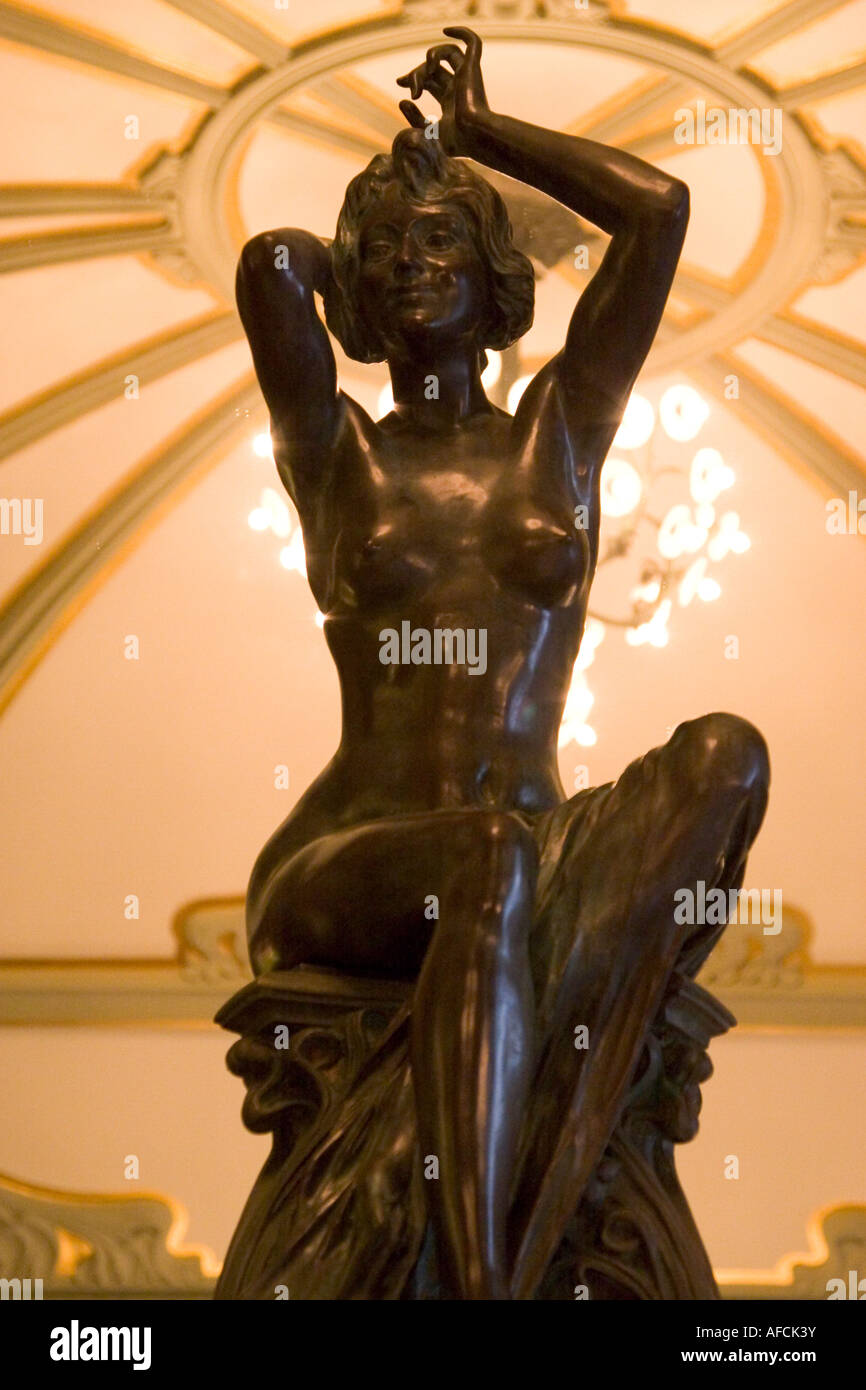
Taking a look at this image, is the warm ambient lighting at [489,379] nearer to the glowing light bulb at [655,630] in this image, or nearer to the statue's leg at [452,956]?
the glowing light bulb at [655,630]

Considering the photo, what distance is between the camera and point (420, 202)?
3.67m

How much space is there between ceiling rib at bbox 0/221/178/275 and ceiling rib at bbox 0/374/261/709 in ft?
3.15

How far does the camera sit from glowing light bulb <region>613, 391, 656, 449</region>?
Result: 31.9 feet

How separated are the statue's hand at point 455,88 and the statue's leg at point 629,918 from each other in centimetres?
121

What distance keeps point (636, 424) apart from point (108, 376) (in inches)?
97.5

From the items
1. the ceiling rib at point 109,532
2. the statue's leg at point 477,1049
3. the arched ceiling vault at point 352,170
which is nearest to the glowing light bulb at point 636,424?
Answer: the arched ceiling vault at point 352,170

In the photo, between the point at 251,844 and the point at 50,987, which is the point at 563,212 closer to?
the point at 251,844

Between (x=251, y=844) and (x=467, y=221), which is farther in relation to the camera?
(x=251, y=844)

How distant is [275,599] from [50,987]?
2221 millimetres

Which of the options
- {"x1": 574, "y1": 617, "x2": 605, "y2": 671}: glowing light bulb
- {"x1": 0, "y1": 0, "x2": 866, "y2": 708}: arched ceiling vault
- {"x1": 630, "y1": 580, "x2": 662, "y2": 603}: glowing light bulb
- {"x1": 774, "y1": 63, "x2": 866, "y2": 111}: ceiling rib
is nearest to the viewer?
{"x1": 0, "y1": 0, "x2": 866, "y2": 708}: arched ceiling vault

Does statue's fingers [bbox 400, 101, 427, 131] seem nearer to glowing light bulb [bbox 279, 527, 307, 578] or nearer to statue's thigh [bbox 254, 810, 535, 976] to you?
statue's thigh [bbox 254, 810, 535, 976]

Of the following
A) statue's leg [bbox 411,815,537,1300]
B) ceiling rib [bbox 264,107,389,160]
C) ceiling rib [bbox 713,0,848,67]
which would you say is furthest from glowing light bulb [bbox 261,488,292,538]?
statue's leg [bbox 411,815,537,1300]

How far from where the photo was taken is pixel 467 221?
369 cm

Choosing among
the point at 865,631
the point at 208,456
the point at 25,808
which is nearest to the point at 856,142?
the point at 865,631
